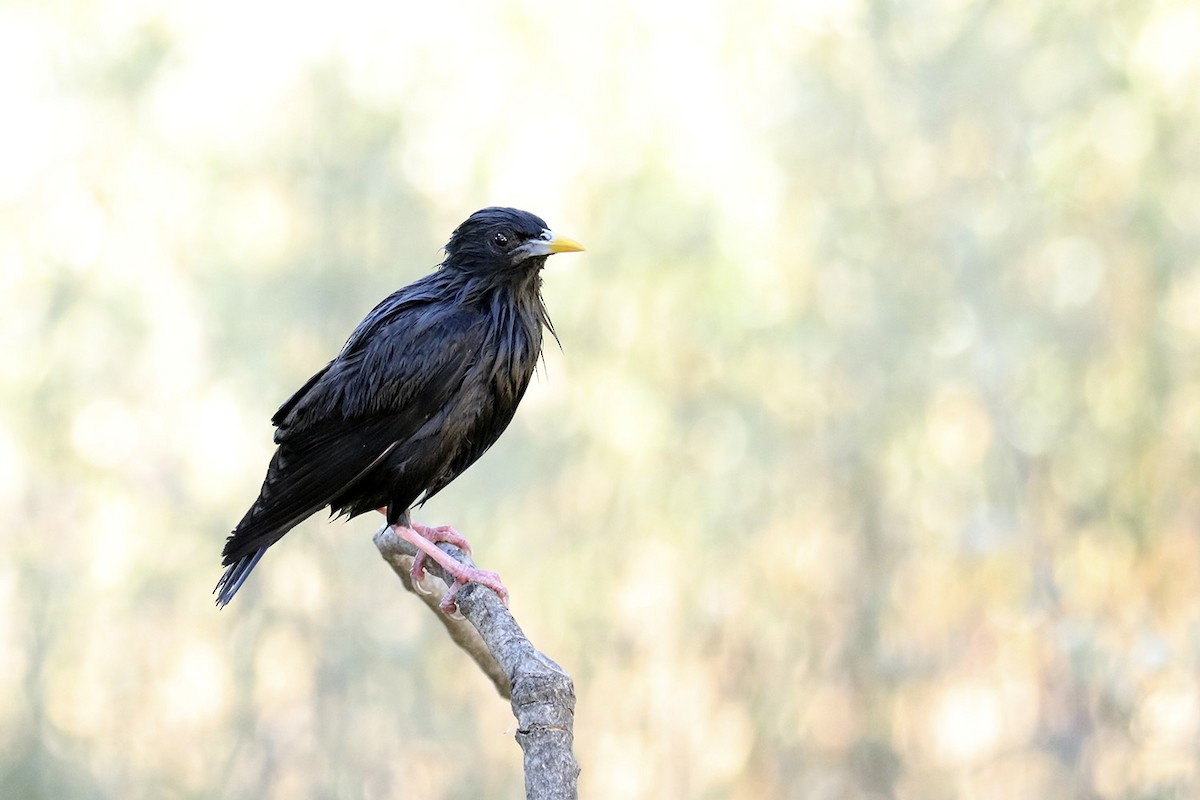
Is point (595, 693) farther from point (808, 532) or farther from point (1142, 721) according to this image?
point (1142, 721)

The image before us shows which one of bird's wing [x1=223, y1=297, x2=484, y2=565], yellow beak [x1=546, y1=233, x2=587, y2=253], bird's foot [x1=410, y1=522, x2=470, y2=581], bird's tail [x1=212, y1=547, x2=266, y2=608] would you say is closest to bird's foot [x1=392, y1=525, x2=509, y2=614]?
bird's foot [x1=410, y1=522, x2=470, y2=581]

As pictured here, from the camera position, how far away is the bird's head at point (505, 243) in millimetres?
3611

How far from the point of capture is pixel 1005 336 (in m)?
7.87

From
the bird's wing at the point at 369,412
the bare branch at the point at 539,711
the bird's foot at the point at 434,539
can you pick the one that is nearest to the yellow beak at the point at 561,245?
the bird's wing at the point at 369,412

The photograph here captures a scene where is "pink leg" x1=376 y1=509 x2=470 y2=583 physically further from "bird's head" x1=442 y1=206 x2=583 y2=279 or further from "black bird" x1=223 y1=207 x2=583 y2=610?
"bird's head" x1=442 y1=206 x2=583 y2=279

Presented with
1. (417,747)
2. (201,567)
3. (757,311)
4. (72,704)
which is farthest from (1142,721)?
(72,704)

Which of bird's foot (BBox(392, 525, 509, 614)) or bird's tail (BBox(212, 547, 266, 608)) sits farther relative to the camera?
bird's tail (BBox(212, 547, 266, 608))

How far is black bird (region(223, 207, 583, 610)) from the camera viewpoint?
343 centimetres

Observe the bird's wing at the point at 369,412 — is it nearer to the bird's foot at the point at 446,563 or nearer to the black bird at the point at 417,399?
the black bird at the point at 417,399

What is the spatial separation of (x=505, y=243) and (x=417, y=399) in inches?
20.9

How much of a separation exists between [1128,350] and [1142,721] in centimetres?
212

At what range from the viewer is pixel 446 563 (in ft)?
11.1

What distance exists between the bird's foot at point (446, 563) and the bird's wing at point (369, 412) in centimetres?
24

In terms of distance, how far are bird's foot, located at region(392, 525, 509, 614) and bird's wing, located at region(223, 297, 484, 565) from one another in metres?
0.24
